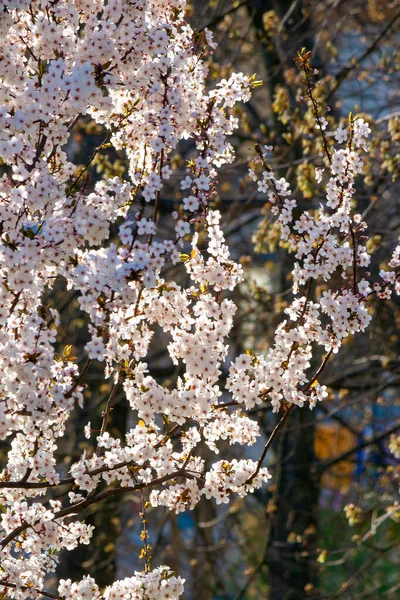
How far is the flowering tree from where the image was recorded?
3270 mm

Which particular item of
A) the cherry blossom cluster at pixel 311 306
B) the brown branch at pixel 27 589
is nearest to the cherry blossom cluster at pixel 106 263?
the brown branch at pixel 27 589

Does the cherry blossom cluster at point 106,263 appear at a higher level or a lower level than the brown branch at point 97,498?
higher

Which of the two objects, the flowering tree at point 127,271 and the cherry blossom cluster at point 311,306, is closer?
the flowering tree at point 127,271

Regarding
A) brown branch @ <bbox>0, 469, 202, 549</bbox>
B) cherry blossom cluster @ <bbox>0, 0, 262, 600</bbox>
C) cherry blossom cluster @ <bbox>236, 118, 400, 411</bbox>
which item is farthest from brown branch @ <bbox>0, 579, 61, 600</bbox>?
cherry blossom cluster @ <bbox>236, 118, 400, 411</bbox>

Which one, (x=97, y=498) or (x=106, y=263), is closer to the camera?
(x=106, y=263)

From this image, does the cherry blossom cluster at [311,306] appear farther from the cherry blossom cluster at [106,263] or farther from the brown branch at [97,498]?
the brown branch at [97,498]

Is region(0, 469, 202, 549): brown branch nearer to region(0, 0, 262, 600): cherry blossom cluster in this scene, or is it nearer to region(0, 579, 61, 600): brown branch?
region(0, 0, 262, 600): cherry blossom cluster

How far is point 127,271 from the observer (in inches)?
123

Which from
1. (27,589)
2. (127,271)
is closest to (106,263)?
(127,271)

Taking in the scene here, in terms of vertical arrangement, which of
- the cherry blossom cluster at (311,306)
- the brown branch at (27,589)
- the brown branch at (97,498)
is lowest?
the brown branch at (27,589)

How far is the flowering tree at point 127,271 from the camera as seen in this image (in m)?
3.27

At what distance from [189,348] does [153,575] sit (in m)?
1.01

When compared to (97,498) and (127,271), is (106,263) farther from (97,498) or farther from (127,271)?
(97,498)

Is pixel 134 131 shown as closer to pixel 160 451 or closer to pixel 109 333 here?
pixel 109 333
